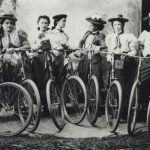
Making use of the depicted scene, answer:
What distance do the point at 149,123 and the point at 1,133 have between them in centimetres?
235

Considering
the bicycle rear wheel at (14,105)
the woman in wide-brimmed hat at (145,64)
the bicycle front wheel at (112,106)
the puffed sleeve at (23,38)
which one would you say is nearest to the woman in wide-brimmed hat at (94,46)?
the woman in wide-brimmed hat at (145,64)

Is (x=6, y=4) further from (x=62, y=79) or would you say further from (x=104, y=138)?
(x=104, y=138)

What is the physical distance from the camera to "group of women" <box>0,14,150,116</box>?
894cm

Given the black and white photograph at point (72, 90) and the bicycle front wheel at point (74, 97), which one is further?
the bicycle front wheel at point (74, 97)

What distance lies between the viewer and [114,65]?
865 cm

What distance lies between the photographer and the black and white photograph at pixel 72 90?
7758mm

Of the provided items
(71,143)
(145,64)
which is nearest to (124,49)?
(145,64)

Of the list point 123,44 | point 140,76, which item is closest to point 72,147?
point 140,76

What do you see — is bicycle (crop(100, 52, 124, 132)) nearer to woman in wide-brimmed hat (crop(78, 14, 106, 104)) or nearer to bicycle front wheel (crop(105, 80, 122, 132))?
bicycle front wheel (crop(105, 80, 122, 132))

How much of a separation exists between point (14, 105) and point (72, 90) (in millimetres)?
1255

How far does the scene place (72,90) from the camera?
29.3ft

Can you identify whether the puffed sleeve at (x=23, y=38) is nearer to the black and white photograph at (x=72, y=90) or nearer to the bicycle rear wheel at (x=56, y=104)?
the black and white photograph at (x=72, y=90)

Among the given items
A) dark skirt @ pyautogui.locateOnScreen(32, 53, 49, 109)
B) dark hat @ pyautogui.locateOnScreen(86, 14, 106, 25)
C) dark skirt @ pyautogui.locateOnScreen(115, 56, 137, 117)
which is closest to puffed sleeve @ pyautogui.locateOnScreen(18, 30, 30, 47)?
dark skirt @ pyautogui.locateOnScreen(32, 53, 49, 109)

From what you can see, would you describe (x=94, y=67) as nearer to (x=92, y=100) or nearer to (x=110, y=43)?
(x=110, y=43)
